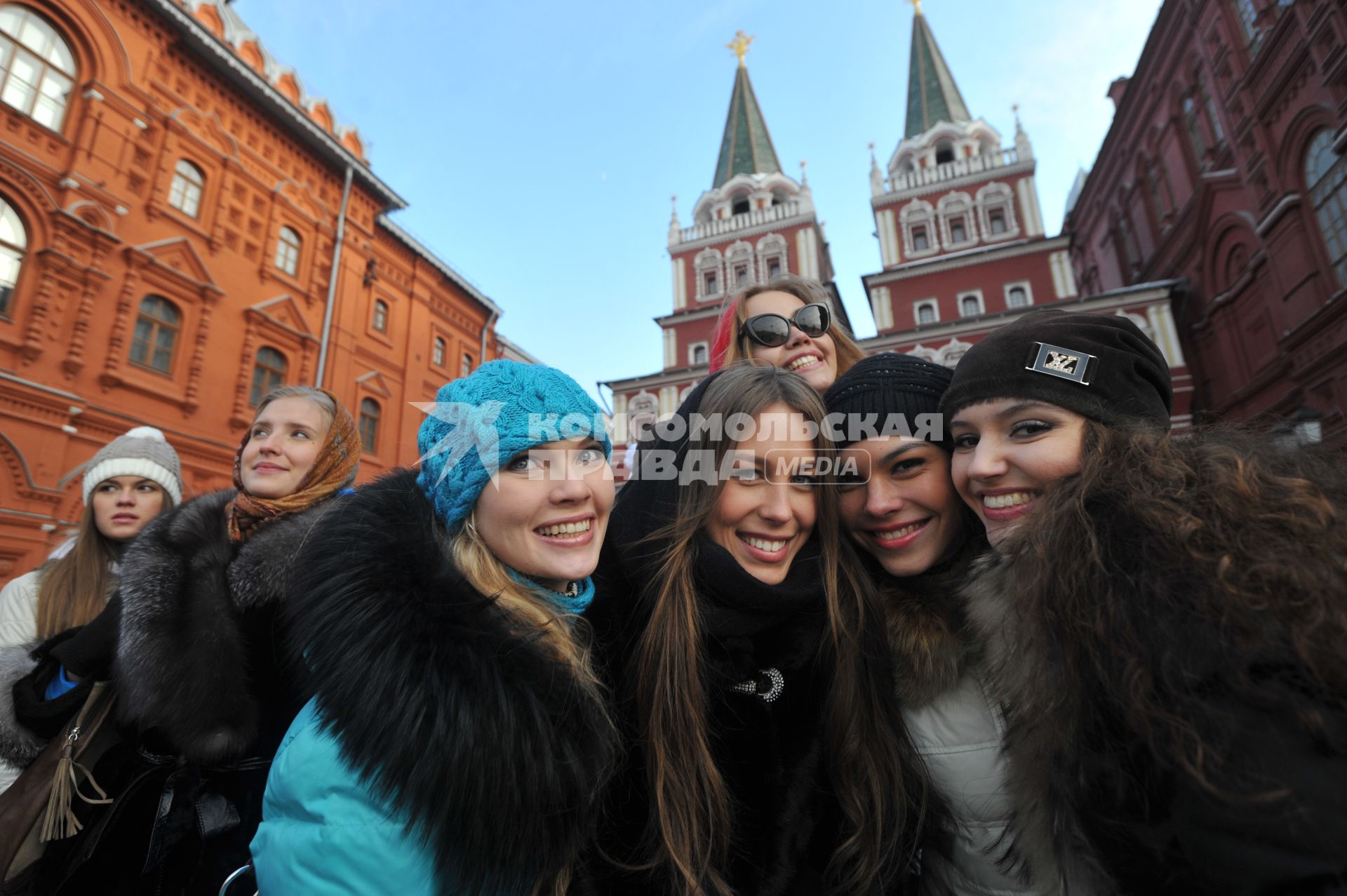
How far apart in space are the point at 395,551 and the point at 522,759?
629mm

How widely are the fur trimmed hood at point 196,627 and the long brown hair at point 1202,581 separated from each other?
2.48m

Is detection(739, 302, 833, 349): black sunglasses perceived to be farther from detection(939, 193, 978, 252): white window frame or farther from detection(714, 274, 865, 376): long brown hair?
detection(939, 193, 978, 252): white window frame

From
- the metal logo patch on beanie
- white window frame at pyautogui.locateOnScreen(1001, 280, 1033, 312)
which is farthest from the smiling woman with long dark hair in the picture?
white window frame at pyautogui.locateOnScreen(1001, 280, 1033, 312)

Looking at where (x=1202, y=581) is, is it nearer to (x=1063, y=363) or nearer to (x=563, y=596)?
(x=1063, y=363)

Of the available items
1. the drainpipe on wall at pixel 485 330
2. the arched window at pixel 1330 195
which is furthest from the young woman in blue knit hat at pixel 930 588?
the drainpipe on wall at pixel 485 330

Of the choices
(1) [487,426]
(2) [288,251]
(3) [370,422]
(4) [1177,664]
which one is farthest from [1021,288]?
(1) [487,426]

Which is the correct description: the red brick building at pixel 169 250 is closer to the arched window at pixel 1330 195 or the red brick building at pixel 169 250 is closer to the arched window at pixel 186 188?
the arched window at pixel 186 188

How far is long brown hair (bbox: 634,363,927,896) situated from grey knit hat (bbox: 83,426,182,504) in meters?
3.35

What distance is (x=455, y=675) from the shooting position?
143 cm

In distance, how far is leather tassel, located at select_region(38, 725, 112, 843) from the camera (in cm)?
212

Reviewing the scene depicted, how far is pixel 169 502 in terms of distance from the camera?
153 inches

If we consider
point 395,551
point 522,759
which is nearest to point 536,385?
point 395,551

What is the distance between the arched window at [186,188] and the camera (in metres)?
13.3

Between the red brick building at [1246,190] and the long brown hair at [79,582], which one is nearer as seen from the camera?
the long brown hair at [79,582]
